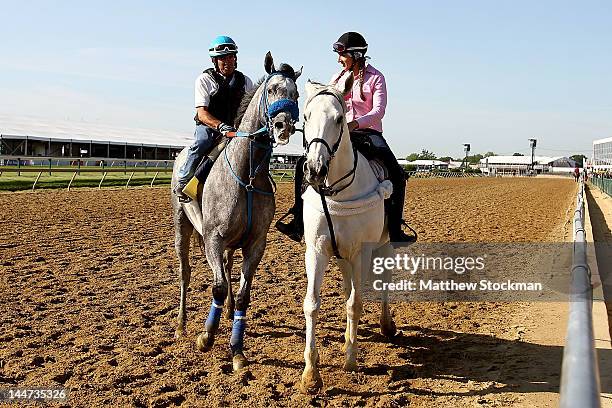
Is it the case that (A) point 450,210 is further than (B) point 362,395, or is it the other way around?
(A) point 450,210

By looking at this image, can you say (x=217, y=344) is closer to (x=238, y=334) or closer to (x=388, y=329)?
(x=238, y=334)

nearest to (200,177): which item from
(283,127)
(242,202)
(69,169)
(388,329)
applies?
(242,202)

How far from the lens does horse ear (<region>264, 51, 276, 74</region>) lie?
5.43 metres

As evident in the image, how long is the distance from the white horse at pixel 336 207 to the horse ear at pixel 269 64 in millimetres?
620

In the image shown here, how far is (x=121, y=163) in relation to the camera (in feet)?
175

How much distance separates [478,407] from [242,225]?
243 cm

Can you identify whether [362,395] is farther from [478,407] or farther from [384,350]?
[384,350]

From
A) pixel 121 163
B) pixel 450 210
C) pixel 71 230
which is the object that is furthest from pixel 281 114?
pixel 121 163

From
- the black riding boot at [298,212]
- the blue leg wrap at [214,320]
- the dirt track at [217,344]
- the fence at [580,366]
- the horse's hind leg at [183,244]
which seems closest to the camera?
the fence at [580,366]

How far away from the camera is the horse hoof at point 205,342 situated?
5.66 meters

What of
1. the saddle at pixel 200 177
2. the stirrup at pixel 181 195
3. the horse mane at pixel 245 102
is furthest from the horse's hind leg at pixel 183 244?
the horse mane at pixel 245 102

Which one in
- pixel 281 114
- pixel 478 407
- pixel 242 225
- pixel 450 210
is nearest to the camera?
pixel 478 407

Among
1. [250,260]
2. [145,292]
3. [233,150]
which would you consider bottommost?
[145,292]

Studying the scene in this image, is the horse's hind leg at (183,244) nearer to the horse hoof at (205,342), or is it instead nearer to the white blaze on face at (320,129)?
the horse hoof at (205,342)
